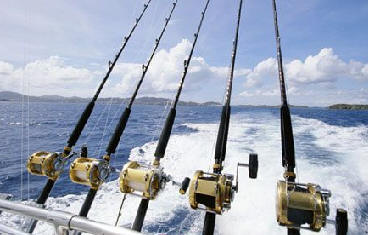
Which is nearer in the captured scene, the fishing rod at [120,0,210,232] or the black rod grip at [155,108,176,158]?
the fishing rod at [120,0,210,232]

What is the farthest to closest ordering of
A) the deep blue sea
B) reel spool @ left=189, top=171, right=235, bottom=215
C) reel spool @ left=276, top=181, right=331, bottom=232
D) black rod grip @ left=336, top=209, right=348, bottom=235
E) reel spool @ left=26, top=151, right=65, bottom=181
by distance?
1. the deep blue sea
2. reel spool @ left=26, top=151, right=65, bottom=181
3. reel spool @ left=189, top=171, right=235, bottom=215
4. reel spool @ left=276, top=181, right=331, bottom=232
5. black rod grip @ left=336, top=209, right=348, bottom=235

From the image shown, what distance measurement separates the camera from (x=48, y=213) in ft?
4.48

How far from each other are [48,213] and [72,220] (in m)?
0.16

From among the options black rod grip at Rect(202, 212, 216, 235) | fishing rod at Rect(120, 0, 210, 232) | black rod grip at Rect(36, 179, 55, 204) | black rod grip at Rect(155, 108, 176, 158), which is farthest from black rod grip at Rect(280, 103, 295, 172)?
black rod grip at Rect(36, 179, 55, 204)

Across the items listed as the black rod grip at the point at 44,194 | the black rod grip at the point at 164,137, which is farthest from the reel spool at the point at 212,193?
the black rod grip at the point at 44,194

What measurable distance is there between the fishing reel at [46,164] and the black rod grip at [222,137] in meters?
1.74

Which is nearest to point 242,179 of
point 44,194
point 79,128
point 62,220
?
point 79,128

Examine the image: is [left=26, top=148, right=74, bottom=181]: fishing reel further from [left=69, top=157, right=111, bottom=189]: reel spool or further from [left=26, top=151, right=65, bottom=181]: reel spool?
[left=69, top=157, right=111, bottom=189]: reel spool

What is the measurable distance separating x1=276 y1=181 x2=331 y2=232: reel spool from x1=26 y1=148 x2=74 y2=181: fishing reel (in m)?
2.30

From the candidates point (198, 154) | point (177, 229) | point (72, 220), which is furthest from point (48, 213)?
point (198, 154)

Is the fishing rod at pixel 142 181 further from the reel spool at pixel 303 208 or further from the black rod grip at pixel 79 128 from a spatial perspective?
the black rod grip at pixel 79 128

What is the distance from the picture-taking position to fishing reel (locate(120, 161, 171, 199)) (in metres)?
2.12

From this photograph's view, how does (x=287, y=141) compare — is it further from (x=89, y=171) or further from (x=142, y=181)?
(x=89, y=171)

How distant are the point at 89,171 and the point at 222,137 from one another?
56.1 inches
